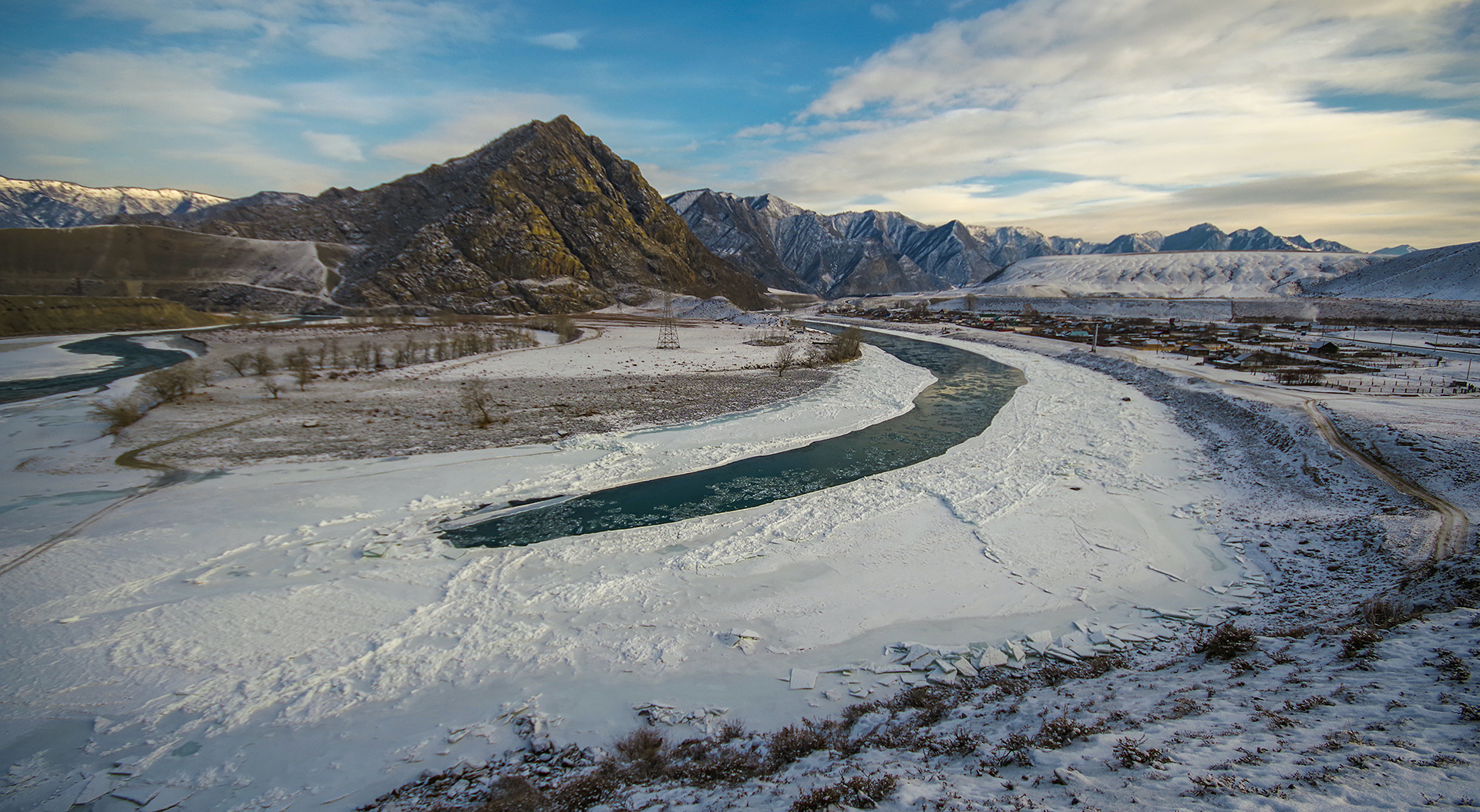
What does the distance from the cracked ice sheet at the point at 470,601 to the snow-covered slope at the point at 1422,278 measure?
391 feet

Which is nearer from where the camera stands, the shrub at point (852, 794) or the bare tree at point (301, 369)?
the shrub at point (852, 794)

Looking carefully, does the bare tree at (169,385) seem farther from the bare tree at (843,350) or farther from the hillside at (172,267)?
the hillside at (172,267)

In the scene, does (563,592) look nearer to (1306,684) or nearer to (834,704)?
(834,704)

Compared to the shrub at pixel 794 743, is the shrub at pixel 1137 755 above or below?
above

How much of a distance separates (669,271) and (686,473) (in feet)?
344

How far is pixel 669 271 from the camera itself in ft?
380

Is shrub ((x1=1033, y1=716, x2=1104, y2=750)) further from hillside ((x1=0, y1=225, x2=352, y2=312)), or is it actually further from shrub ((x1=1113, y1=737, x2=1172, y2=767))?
hillside ((x1=0, y1=225, x2=352, y2=312))

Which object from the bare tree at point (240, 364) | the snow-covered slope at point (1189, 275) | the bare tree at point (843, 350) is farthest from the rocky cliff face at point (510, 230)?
the snow-covered slope at point (1189, 275)

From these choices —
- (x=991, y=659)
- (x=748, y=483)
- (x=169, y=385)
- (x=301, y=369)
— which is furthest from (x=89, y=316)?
(x=991, y=659)

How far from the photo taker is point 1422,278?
9269cm

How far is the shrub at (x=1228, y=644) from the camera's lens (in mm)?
7500

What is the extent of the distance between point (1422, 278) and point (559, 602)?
5731 inches

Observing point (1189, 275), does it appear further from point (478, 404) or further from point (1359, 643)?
point (478, 404)

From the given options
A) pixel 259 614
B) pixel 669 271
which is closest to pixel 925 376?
pixel 259 614
